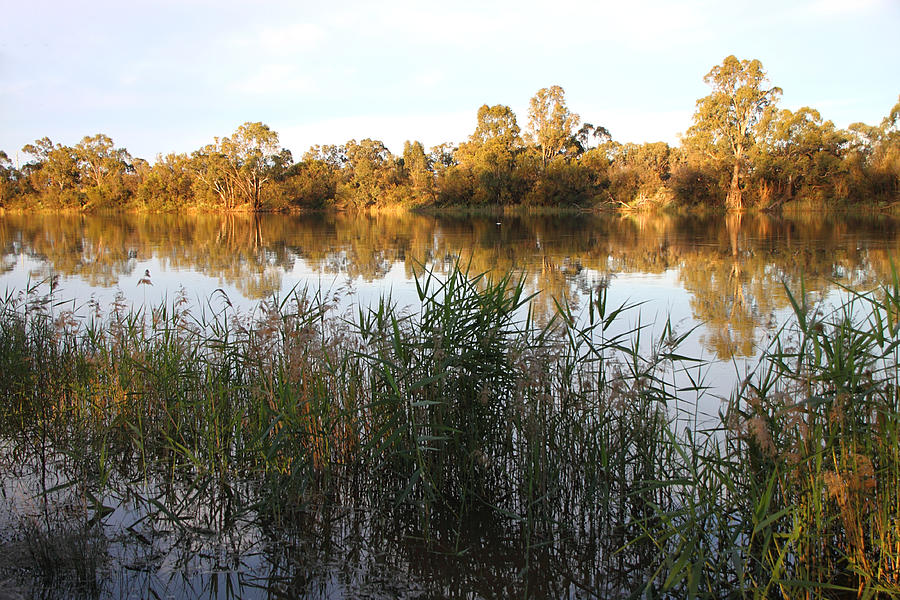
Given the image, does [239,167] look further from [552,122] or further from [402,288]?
[402,288]

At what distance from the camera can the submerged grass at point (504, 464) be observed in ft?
7.99

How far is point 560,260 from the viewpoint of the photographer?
545 inches

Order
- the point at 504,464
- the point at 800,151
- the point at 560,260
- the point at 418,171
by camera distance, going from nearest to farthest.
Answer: the point at 504,464, the point at 560,260, the point at 800,151, the point at 418,171

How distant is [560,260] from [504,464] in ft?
35.5

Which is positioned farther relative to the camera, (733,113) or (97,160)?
(97,160)

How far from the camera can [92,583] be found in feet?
8.27

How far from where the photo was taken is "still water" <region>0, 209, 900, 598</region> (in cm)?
269

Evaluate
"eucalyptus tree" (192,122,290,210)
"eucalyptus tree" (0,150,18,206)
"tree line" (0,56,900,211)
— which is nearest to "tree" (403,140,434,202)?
"tree line" (0,56,900,211)

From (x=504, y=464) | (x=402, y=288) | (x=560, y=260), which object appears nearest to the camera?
(x=504, y=464)

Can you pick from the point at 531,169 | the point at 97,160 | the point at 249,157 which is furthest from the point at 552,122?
the point at 97,160

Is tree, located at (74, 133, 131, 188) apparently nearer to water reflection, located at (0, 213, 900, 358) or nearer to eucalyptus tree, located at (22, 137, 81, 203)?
eucalyptus tree, located at (22, 137, 81, 203)

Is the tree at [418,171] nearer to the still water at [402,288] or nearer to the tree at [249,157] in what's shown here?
the tree at [249,157]

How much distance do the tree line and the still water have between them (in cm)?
1321

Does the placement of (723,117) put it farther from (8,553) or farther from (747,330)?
(8,553)
